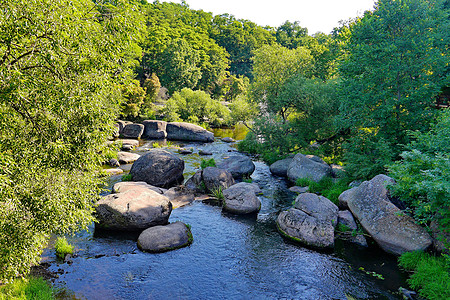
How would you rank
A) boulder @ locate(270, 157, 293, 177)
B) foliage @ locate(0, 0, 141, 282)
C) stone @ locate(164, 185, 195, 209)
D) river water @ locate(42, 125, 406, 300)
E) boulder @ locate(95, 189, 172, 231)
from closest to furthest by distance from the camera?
foliage @ locate(0, 0, 141, 282)
river water @ locate(42, 125, 406, 300)
boulder @ locate(95, 189, 172, 231)
stone @ locate(164, 185, 195, 209)
boulder @ locate(270, 157, 293, 177)

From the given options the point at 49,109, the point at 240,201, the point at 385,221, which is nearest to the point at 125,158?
Result: the point at 240,201

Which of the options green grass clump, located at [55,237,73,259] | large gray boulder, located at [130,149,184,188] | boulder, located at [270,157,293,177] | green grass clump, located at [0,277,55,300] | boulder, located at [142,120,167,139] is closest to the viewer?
green grass clump, located at [0,277,55,300]

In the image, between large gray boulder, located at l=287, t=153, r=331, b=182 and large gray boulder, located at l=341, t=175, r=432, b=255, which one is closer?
large gray boulder, located at l=341, t=175, r=432, b=255

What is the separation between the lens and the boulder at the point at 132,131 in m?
44.7

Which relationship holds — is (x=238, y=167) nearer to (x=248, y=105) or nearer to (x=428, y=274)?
(x=248, y=105)

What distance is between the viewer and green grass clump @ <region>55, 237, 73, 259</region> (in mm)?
13734

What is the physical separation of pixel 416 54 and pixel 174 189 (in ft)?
62.8

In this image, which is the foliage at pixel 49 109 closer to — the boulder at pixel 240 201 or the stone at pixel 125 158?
the boulder at pixel 240 201

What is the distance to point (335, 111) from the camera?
28859 mm

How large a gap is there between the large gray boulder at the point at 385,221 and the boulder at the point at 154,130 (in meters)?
33.5

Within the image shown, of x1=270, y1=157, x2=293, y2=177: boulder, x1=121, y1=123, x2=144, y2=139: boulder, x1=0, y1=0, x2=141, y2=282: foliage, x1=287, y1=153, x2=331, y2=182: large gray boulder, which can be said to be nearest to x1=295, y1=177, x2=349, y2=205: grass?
x1=287, y1=153, x2=331, y2=182: large gray boulder

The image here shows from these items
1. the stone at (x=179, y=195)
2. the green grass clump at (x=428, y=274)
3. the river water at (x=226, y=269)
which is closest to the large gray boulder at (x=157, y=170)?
the stone at (x=179, y=195)

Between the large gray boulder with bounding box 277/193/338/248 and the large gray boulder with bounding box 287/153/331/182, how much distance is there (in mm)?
7349

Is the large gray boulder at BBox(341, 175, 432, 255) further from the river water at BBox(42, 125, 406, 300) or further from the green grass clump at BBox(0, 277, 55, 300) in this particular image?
the green grass clump at BBox(0, 277, 55, 300)
